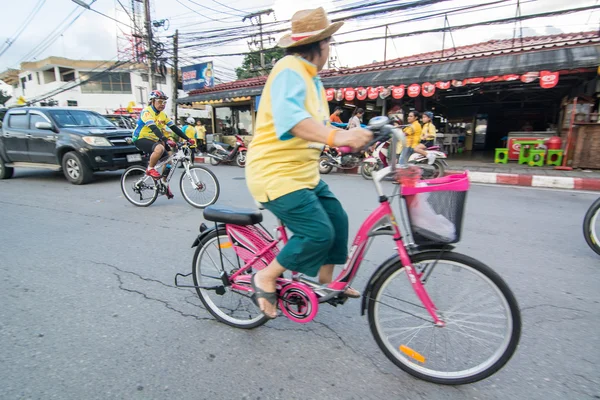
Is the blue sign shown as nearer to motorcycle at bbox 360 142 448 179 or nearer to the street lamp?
the street lamp

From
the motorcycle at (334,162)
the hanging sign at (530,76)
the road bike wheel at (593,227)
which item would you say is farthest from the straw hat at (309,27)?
the hanging sign at (530,76)

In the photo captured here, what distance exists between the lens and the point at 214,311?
2.24 meters

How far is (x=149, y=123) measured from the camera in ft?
15.8

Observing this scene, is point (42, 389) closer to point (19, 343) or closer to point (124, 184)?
point (19, 343)

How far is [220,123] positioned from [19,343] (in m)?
16.1

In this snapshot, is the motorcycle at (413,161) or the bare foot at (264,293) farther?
the motorcycle at (413,161)

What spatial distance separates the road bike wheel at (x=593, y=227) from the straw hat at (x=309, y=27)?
3149 mm

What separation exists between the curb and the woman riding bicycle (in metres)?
5.80

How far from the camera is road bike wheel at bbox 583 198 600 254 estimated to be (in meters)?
3.08

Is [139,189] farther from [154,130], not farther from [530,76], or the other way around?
[530,76]

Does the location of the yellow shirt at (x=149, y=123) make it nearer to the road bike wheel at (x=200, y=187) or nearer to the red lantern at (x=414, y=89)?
the road bike wheel at (x=200, y=187)

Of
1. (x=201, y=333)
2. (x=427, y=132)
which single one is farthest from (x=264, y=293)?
(x=427, y=132)

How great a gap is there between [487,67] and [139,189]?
9.04 m

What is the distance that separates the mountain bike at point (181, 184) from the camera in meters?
5.10
